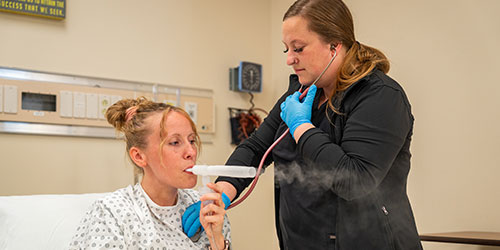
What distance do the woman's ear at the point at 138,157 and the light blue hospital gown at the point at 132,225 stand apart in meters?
0.08

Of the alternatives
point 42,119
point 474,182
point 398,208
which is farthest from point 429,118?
point 42,119

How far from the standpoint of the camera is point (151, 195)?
1576 mm

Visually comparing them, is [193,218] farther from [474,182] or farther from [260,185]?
[260,185]

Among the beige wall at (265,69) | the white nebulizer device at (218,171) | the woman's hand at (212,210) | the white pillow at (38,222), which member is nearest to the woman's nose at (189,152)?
the white nebulizer device at (218,171)

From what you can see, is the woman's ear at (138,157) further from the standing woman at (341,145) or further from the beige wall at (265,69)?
the beige wall at (265,69)

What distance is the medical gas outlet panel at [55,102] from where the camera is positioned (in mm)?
2578

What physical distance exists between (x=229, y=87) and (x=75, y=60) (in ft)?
3.61

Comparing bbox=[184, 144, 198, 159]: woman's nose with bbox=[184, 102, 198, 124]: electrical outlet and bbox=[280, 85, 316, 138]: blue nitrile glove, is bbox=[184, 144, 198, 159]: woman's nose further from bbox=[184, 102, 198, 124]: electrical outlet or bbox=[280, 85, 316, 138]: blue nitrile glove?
bbox=[184, 102, 198, 124]: electrical outlet

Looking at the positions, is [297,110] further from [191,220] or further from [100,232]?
[100,232]

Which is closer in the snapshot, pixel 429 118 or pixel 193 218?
pixel 193 218

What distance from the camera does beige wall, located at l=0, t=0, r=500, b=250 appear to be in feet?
7.11

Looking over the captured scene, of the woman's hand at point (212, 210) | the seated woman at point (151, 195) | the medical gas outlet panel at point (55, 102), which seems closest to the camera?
the woman's hand at point (212, 210)

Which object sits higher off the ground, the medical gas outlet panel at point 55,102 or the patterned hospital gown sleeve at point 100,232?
the medical gas outlet panel at point 55,102

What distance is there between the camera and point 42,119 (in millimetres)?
2660
